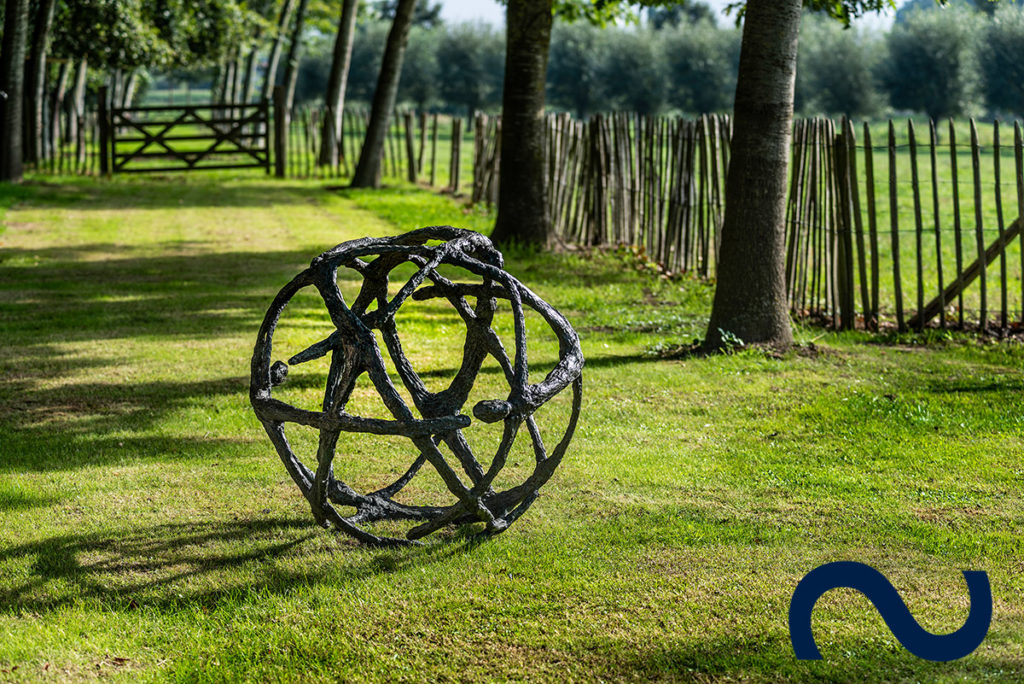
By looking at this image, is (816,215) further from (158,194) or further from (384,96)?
(158,194)

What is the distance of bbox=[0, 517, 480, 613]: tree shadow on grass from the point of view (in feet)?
14.7

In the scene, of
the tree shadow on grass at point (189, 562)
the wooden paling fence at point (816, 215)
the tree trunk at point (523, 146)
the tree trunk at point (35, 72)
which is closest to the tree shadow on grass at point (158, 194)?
the tree trunk at point (35, 72)

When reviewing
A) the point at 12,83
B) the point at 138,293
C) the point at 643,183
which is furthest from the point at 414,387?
the point at 12,83

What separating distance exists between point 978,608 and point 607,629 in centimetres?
136

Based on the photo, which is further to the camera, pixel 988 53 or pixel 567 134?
pixel 988 53

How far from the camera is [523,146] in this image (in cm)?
1359

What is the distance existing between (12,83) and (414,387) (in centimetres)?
1695

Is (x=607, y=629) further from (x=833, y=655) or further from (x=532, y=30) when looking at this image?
(x=532, y=30)

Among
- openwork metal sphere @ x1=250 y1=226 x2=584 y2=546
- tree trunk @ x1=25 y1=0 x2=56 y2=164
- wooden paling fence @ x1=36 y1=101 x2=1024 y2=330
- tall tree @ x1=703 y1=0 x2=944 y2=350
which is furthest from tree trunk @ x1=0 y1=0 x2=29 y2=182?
openwork metal sphere @ x1=250 y1=226 x2=584 y2=546

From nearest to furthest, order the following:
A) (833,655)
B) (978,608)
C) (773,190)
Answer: (978,608), (833,655), (773,190)

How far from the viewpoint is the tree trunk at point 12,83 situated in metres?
18.4

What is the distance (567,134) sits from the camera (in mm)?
15195

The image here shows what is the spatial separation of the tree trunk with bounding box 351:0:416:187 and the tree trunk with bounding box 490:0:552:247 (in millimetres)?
6611

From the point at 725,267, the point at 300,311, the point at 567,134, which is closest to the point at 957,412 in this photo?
the point at 725,267
